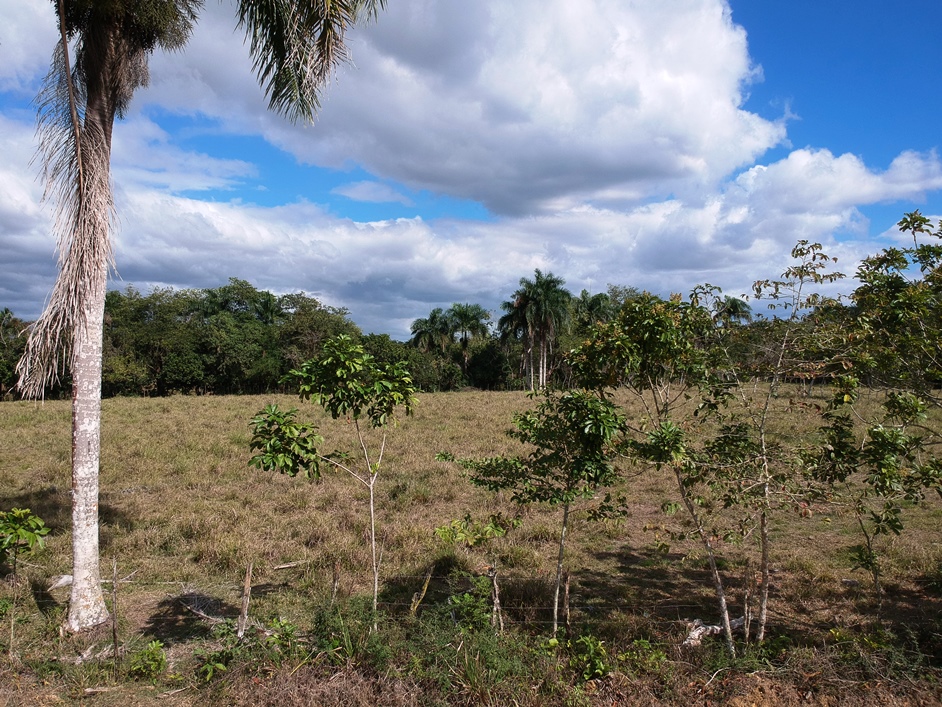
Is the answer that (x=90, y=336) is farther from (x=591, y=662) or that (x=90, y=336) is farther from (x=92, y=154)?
(x=591, y=662)

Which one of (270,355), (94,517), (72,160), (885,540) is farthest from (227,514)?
(270,355)

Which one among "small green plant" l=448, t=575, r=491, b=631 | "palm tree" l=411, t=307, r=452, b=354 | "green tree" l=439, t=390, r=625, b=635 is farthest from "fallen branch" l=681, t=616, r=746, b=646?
"palm tree" l=411, t=307, r=452, b=354

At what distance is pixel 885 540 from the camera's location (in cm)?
1023

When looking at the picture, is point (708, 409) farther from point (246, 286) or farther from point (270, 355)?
point (246, 286)

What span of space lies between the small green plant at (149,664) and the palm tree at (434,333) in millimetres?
55665

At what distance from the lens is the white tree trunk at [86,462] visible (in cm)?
689

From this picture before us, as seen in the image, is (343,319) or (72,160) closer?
(72,160)

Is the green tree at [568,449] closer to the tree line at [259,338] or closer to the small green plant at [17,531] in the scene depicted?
the small green plant at [17,531]

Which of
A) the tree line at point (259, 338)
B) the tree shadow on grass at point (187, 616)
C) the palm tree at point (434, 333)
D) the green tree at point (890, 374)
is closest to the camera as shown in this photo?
the green tree at point (890, 374)

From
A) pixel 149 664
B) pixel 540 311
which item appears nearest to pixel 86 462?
pixel 149 664

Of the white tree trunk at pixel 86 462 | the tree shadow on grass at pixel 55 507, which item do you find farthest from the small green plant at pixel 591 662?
the tree shadow on grass at pixel 55 507

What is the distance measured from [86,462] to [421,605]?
14.9 ft

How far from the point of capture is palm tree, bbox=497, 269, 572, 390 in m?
48.6

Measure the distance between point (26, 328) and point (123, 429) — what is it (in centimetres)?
1644
